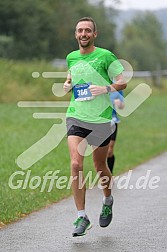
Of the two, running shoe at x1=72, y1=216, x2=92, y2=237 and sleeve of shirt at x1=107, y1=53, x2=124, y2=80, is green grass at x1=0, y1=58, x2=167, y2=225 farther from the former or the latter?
sleeve of shirt at x1=107, y1=53, x2=124, y2=80

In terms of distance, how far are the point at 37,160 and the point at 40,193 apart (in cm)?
379

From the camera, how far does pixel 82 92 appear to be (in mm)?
8734

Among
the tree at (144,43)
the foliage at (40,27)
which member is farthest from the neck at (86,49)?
the tree at (144,43)

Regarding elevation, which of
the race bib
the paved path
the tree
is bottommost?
the tree

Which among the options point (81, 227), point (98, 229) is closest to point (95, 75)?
point (81, 227)

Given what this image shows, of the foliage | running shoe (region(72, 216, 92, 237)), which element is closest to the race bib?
running shoe (region(72, 216, 92, 237))

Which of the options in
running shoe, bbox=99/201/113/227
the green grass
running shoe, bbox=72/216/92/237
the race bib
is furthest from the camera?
the green grass

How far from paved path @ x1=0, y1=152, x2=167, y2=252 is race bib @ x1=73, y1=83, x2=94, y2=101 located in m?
1.48

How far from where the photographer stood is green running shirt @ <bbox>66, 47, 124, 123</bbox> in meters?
8.79

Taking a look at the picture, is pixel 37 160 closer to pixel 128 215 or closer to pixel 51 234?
pixel 128 215

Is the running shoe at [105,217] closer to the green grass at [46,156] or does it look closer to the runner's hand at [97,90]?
the green grass at [46,156]

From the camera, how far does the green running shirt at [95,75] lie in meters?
8.79

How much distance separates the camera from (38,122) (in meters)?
26.1

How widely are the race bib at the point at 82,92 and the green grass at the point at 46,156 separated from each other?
188cm
